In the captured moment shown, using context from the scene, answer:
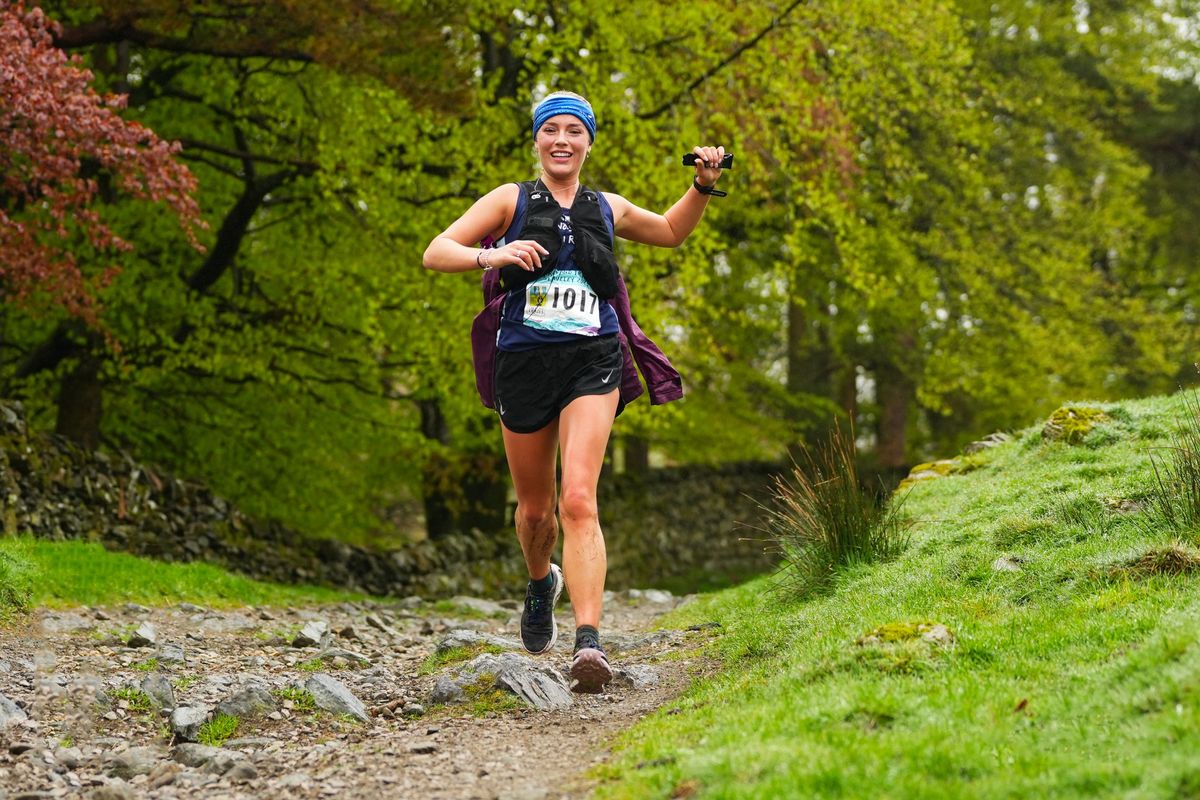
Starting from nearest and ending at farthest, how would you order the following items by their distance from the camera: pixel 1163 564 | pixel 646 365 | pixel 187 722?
pixel 187 722 < pixel 1163 564 < pixel 646 365

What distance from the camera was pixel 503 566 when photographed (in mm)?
18141

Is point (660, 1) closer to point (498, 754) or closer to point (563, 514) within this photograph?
point (563, 514)

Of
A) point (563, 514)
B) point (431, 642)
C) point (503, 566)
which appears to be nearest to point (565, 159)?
point (563, 514)

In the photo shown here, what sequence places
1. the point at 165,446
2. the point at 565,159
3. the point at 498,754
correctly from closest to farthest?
the point at 498,754 < the point at 565,159 < the point at 165,446

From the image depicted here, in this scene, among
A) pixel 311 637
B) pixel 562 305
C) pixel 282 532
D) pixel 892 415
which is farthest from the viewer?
pixel 892 415

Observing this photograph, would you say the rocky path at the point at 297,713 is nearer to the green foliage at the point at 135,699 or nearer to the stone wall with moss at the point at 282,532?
the green foliage at the point at 135,699

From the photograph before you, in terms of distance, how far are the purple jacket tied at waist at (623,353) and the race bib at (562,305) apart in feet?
0.65

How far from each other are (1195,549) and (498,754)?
317 cm

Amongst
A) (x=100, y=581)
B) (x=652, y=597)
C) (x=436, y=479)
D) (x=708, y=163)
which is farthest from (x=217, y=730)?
(x=436, y=479)

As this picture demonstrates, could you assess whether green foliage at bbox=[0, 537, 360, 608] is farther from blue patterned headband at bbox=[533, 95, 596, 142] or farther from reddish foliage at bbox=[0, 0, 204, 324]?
blue patterned headband at bbox=[533, 95, 596, 142]

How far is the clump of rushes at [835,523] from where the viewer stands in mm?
7180

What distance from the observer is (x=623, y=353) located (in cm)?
585

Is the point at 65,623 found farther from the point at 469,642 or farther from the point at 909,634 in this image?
the point at 909,634

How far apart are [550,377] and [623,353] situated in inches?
17.9
